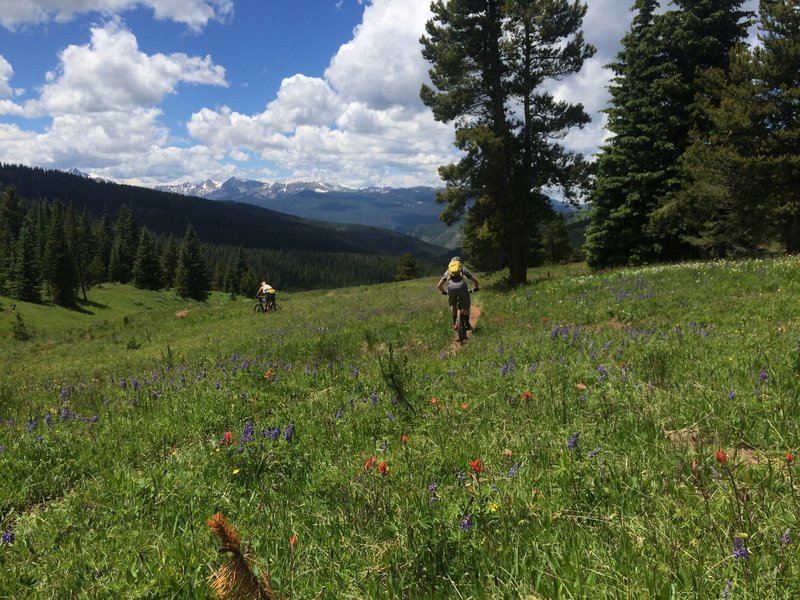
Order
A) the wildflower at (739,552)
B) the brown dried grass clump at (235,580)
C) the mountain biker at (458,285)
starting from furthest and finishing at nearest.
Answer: the mountain biker at (458,285)
the wildflower at (739,552)
the brown dried grass clump at (235,580)

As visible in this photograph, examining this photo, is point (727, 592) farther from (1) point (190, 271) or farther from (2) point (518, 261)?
(1) point (190, 271)

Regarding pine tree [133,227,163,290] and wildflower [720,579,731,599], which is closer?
wildflower [720,579,731,599]

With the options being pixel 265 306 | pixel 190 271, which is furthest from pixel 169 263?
Answer: pixel 265 306

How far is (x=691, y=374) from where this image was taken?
5.21 meters

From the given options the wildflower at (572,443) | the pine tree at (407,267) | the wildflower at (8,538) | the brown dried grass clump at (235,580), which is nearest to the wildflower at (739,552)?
the wildflower at (572,443)

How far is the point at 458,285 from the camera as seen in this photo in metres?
12.0

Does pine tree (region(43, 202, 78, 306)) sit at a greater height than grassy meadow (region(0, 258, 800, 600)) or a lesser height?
lesser

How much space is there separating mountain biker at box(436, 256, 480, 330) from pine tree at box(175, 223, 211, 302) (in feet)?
317

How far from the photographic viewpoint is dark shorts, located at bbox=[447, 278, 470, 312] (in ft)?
38.7

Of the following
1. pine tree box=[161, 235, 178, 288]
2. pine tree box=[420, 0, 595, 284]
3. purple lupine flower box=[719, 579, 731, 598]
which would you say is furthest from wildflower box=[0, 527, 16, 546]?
pine tree box=[161, 235, 178, 288]

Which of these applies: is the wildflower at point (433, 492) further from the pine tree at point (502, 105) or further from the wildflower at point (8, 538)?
the pine tree at point (502, 105)

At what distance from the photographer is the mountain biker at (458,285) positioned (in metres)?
11.8

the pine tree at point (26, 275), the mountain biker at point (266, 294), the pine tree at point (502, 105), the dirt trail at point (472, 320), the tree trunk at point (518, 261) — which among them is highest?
the pine tree at point (502, 105)

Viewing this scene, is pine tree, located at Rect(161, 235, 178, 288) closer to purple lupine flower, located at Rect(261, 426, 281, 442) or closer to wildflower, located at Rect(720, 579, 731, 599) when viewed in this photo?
purple lupine flower, located at Rect(261, 426, 281, 442)
